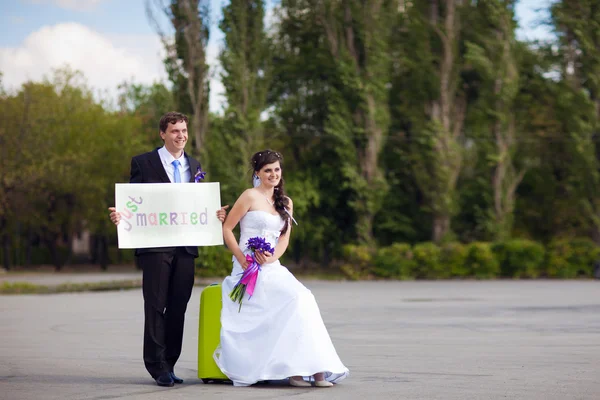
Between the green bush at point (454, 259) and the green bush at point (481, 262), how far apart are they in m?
0.19

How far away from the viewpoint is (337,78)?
4056 centimetres

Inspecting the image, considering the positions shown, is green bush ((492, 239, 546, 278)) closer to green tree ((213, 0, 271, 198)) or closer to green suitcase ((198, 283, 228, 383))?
green tree ((213, 0, 271, 198))

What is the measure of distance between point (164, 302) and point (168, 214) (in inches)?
31.8

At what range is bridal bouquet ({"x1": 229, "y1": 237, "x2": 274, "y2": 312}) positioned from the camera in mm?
8648

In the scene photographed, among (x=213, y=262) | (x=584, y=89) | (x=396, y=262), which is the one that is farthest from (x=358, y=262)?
(x=584, y=89)

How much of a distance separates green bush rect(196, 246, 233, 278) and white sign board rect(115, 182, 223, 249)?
1063 inches

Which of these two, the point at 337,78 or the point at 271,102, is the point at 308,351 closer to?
the point at 337,78

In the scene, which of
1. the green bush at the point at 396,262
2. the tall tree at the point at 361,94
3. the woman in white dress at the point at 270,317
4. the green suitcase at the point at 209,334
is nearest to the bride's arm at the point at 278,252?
the woman in white dress at the point at 270,317

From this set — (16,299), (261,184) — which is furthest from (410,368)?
(16,299)

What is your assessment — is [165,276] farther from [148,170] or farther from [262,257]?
[148,170]

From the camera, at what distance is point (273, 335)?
332 inches

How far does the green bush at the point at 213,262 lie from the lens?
3588 cm

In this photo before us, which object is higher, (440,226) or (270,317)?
(440,226)

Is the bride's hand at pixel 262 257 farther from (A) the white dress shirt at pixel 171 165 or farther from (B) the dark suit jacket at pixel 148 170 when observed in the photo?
(A) the white dress shirt at pixel 171 165
